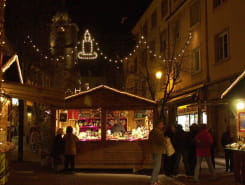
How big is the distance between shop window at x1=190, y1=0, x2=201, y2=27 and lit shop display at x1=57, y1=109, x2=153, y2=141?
9807 millimetres

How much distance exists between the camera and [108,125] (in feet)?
48.3

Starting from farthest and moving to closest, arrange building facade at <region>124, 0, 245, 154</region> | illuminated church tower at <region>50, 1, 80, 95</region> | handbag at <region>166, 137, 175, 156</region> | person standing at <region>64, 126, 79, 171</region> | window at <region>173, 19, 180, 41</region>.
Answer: illuminated church tower at <region>50, 1, 80, 95</region>
window at <region>173, 19, 180, 41</region>
building facade at <region>124, 0, 245, 154</region>
person standing at <region>64, 126, 79, 171</region>
handbag at <region>166, 137, 175, 156</region>

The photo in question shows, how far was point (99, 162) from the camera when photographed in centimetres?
1427

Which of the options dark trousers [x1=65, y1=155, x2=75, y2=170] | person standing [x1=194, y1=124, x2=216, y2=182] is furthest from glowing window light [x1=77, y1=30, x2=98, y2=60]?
person standing [x1=194, y1=124, x2=216, y2=182]

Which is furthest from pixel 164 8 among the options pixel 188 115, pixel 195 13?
pixel 188 115

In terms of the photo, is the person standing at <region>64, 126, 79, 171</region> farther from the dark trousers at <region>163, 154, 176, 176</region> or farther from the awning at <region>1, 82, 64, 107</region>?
the dark trousers at <region>163, 154, 176, 176</region>

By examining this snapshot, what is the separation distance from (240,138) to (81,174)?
576cm

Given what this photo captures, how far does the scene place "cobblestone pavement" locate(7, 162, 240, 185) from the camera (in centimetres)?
1162

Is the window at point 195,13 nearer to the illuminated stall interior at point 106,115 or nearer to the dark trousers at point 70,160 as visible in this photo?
the illuminated stall interior at point 106,115

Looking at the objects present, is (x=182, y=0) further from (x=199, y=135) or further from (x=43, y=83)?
(x=43, y=83)

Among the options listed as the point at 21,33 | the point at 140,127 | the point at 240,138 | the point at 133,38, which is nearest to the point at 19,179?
the point at 140,127

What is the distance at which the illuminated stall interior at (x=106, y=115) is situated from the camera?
1449 centimetres


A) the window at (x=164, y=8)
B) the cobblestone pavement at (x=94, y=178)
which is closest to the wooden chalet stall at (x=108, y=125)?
the cobblestone pavement at (x=94, y=178)

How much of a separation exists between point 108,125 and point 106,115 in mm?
436
